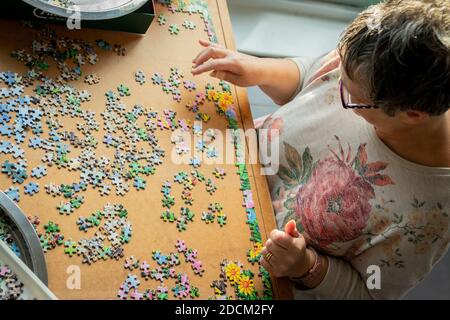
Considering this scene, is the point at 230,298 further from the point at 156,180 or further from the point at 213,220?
the point at 156,180

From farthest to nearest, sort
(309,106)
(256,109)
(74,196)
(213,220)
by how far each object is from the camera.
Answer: (256,109) → (309,106) → (213,220) → (74,196)

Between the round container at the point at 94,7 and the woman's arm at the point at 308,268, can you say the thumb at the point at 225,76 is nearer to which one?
the round container at the point at 94,7

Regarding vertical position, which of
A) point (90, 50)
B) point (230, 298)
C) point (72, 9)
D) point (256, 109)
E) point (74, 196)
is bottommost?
point (256, 109)

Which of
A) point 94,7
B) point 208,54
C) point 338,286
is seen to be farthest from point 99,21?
point 338,286

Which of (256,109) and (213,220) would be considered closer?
(213,220)

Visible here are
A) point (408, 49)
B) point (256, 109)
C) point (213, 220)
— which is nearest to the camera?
point (408, 49)

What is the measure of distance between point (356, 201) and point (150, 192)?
1.55 feet

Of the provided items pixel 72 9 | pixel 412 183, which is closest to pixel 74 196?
pixel 72 9

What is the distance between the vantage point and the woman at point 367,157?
2.95ft

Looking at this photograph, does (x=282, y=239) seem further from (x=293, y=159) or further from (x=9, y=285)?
(x=9, y=285)

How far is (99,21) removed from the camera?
1.22 metres

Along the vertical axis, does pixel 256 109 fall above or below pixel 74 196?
below
